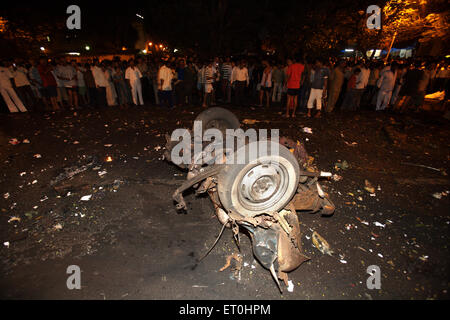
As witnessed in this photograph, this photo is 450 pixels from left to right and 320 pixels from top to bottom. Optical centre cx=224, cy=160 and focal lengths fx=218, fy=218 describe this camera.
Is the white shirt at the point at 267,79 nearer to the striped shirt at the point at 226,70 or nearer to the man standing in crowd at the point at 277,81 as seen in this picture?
the man standing in crowd at the point at 277,81

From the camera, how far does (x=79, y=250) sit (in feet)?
9.02

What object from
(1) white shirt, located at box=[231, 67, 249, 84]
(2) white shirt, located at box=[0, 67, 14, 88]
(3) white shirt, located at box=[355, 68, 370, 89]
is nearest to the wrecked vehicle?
(1) white shirt, located at box=[231, 67, 249, 84]

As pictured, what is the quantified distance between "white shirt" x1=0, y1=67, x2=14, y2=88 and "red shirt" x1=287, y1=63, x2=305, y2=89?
33.0 feet

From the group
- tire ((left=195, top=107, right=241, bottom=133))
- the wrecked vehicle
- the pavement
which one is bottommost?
the pavement

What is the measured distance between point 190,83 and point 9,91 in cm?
666

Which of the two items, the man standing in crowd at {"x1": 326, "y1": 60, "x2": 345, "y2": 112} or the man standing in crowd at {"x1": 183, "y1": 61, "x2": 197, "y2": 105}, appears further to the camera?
the man standing in crowd at {"x1": 183, "y1": 61, "x2": 197, "y2": 105}

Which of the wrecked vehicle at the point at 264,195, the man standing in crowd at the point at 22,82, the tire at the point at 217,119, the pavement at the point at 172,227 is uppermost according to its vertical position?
the man standing in crowd at the point at 22,82

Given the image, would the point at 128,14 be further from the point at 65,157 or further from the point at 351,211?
the point at 351,211

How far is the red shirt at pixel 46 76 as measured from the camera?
8.00 m

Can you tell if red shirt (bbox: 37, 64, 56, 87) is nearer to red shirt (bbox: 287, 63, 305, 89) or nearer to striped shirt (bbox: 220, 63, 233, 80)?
striped shirt (bbox: 220, 63, 233, 80)

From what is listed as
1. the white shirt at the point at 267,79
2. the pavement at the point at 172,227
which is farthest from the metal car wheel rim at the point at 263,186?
the white shirt at the point at 267,79

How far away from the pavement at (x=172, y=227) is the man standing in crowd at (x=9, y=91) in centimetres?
325

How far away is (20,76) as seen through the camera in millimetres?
8258

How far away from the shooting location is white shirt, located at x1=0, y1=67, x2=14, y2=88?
768 centimetres
